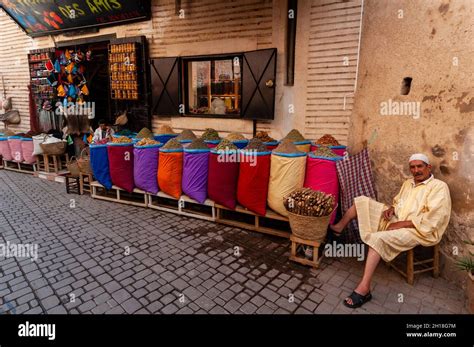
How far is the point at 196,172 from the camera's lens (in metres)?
5.45

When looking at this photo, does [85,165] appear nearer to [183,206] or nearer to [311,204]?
[183,206]

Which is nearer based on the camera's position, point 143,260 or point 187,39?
point 143,260

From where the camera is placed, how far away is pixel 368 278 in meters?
3.42

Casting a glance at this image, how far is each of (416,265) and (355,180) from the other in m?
1.37

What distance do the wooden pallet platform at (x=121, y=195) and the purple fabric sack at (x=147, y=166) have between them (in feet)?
1.02

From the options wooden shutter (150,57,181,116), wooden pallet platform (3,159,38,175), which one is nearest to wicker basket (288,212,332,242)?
wooden shutter (150,57,181,116)

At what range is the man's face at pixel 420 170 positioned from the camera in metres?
3.66

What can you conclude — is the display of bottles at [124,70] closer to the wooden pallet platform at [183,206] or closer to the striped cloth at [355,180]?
the wooden pallet platform at [183,206]

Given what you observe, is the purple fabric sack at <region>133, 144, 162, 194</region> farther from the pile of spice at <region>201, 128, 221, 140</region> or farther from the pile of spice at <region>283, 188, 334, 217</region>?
the pile of spice at <region>283, 188, 334, 217</region>

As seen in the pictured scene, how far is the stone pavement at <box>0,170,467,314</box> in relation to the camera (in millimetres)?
3385

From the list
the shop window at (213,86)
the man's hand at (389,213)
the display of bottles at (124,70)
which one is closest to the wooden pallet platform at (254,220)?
the man's hand at (389,213)
